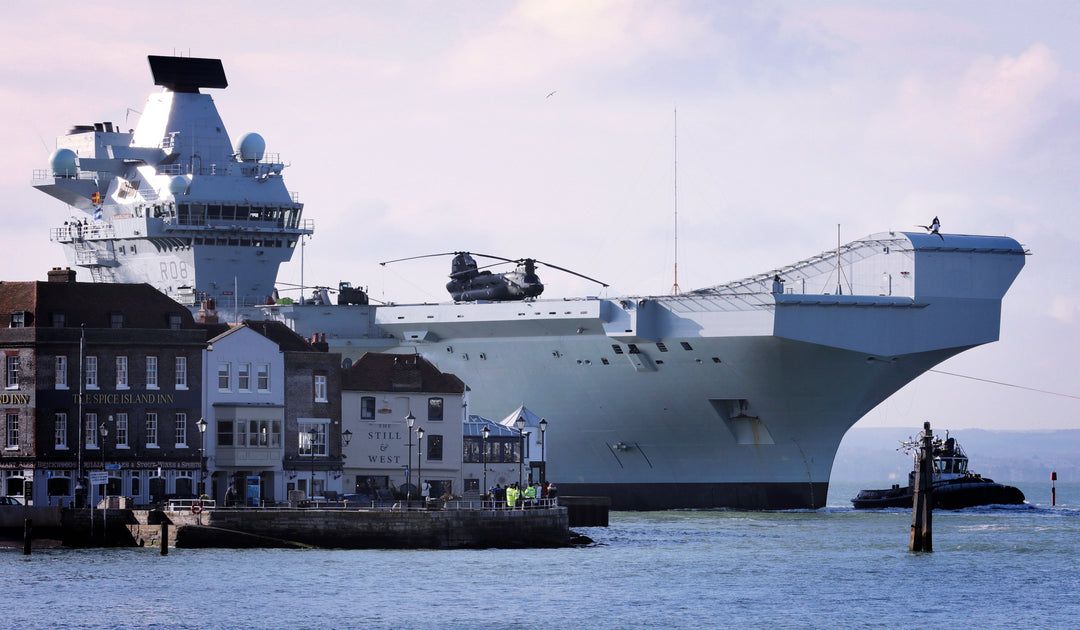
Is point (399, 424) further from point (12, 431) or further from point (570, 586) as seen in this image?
point (570, 586)

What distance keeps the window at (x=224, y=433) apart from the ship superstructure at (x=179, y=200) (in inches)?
910

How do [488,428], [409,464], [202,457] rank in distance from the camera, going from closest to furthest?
[202,457] → [409,464] → [488,428]

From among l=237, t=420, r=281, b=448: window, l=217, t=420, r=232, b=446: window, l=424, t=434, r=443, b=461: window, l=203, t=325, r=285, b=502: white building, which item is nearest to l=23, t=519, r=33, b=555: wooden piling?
l=203, t=325, r=285, b=502: white building

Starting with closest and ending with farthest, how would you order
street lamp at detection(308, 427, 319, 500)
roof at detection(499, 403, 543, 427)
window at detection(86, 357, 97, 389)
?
1. window at detection(86, 357, 97, 389)
2. street lamp at detection(308, 427, 319, 500)
3. roof at detection(499, 403, 543, 427)

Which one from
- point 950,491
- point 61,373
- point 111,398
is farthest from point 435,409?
point 950,491

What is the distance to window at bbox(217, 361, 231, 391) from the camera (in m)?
53.7

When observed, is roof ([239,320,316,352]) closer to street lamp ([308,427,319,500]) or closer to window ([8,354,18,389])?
street lamp ([308,427,319,500])

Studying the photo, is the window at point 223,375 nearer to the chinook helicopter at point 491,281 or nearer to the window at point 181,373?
the window at point 181,373

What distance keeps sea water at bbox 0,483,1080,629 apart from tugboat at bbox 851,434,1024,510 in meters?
20.5

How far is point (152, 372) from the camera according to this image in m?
51.8

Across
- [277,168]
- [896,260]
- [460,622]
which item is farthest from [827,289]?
[460,622]

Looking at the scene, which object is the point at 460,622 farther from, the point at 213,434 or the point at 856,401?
the point at 856,401

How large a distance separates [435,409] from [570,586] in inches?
670

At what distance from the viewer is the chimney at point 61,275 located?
185 ft
